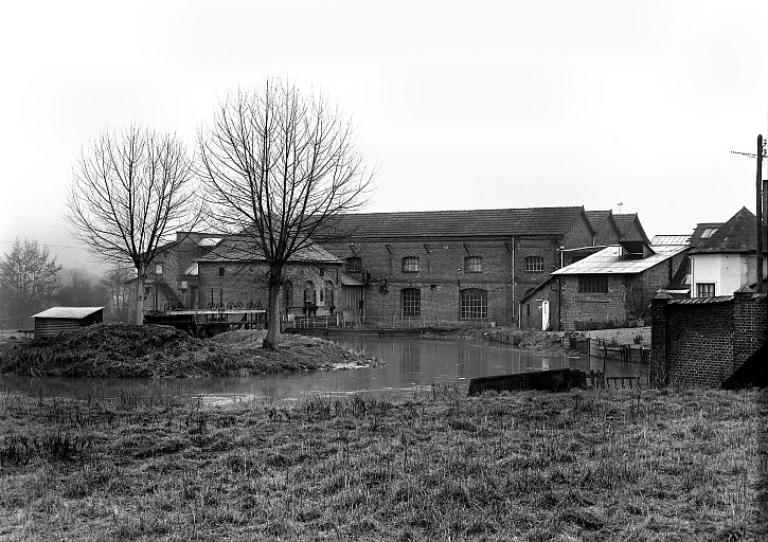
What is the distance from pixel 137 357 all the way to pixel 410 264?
2709 centimetres

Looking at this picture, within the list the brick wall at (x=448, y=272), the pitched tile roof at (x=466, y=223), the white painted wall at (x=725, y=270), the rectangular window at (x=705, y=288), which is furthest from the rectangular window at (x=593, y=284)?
the pitched tile roof at (x=466, y=223)

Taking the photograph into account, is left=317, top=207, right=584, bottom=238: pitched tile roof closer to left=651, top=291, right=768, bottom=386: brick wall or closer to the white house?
the white house

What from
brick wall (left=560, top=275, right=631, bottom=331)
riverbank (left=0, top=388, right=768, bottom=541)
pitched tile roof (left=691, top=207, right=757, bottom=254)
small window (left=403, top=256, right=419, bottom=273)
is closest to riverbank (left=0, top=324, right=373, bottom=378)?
riverbank (left=0, top=388, right=768, bottom=541)

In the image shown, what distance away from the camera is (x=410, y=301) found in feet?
149

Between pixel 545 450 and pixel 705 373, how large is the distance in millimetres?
8204

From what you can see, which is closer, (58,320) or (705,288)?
(58,320)

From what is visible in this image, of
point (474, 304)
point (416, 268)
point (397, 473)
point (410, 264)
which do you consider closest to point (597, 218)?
point (474, 304)

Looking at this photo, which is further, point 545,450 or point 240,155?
point 240,155

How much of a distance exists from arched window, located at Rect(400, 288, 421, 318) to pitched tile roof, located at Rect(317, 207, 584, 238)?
3.40 meters

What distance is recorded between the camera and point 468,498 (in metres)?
6.75

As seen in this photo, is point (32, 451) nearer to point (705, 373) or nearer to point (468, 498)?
point (468, 498)

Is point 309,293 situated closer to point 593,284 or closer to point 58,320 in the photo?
point 593,284

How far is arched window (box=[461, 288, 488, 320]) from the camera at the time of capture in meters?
43.3

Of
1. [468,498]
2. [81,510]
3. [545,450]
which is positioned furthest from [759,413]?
[81,510]
